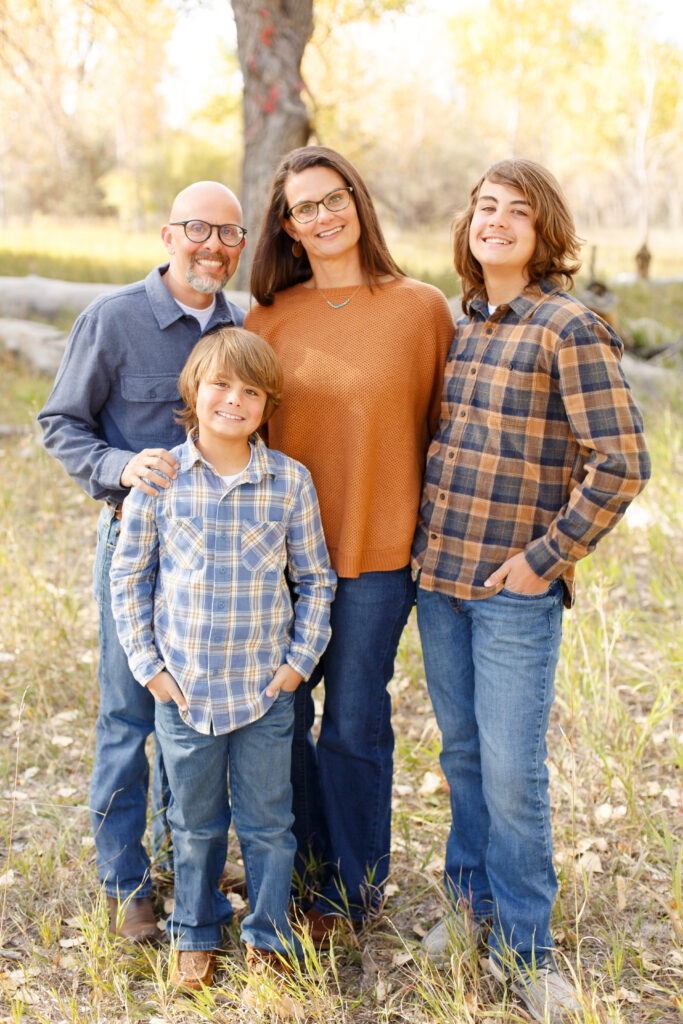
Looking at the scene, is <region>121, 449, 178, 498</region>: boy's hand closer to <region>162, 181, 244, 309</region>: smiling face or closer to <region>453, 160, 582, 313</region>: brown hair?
<region>162, 181, 244, 309</region>: smiling face

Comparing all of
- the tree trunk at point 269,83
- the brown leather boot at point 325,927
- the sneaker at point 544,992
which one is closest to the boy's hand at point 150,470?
the brown leather boot at point 325,927

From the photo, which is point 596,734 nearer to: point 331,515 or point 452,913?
point 452,913

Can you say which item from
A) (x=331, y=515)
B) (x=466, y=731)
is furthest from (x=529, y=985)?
(x=331, y=515)

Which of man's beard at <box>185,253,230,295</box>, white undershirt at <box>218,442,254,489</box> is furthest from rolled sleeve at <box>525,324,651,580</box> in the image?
man's beard at <box>185,253,230,295</box>

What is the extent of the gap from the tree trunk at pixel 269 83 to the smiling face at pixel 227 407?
4.68m

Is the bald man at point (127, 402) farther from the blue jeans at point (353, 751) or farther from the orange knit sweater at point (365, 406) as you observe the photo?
the blue jeans at point (353, 751)

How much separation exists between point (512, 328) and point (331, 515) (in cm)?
73

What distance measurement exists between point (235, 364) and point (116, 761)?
4.41 feet

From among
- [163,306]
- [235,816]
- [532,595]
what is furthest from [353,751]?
[163,306]

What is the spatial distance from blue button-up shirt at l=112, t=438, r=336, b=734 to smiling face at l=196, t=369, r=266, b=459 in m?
0.08

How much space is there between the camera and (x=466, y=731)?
2.38m

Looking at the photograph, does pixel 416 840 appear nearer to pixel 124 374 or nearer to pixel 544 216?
pixel 124 374

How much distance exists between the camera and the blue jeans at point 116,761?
258 centimetres

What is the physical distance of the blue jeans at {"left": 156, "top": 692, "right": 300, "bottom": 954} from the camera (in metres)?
2.29
